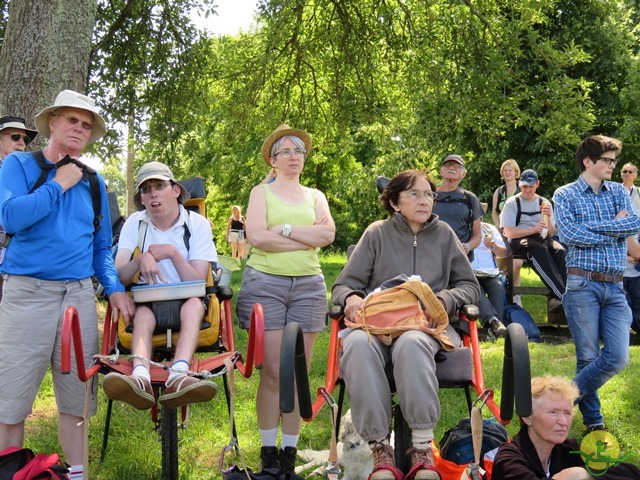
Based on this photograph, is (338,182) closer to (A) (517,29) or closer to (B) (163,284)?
(A) (517,29)

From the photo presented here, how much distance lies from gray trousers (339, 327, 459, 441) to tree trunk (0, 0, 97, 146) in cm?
399

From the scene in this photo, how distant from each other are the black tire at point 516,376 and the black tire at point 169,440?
1.72 meters

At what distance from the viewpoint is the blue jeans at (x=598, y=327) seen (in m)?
4.91

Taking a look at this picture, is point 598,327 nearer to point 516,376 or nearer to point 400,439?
point 400,439

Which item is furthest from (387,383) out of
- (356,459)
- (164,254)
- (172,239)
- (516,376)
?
(172,239)

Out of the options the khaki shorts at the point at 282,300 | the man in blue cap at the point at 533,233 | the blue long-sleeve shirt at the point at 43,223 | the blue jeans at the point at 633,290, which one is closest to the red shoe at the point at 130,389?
the blue long-sleeve shirt at the point at 43,223

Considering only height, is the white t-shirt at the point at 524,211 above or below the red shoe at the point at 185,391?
above

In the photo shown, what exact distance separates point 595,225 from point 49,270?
3.49 meters

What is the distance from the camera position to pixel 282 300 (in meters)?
4.52

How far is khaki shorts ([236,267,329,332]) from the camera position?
4484mm

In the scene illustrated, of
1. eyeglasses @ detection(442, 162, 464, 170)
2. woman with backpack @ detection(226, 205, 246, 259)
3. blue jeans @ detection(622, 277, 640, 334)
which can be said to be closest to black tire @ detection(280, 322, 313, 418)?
eyeglasses @ detection(442, 162, 464, 170)

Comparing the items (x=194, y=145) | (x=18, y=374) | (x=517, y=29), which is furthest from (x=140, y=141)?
(x=18, y=374)

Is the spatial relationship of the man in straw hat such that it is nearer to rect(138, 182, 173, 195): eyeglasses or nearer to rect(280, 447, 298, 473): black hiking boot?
rect(138, 182, 173, 195): eyeglasses

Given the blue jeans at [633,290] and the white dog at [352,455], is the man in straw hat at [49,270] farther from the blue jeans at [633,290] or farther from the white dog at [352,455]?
the blue jeans at [633,290]
